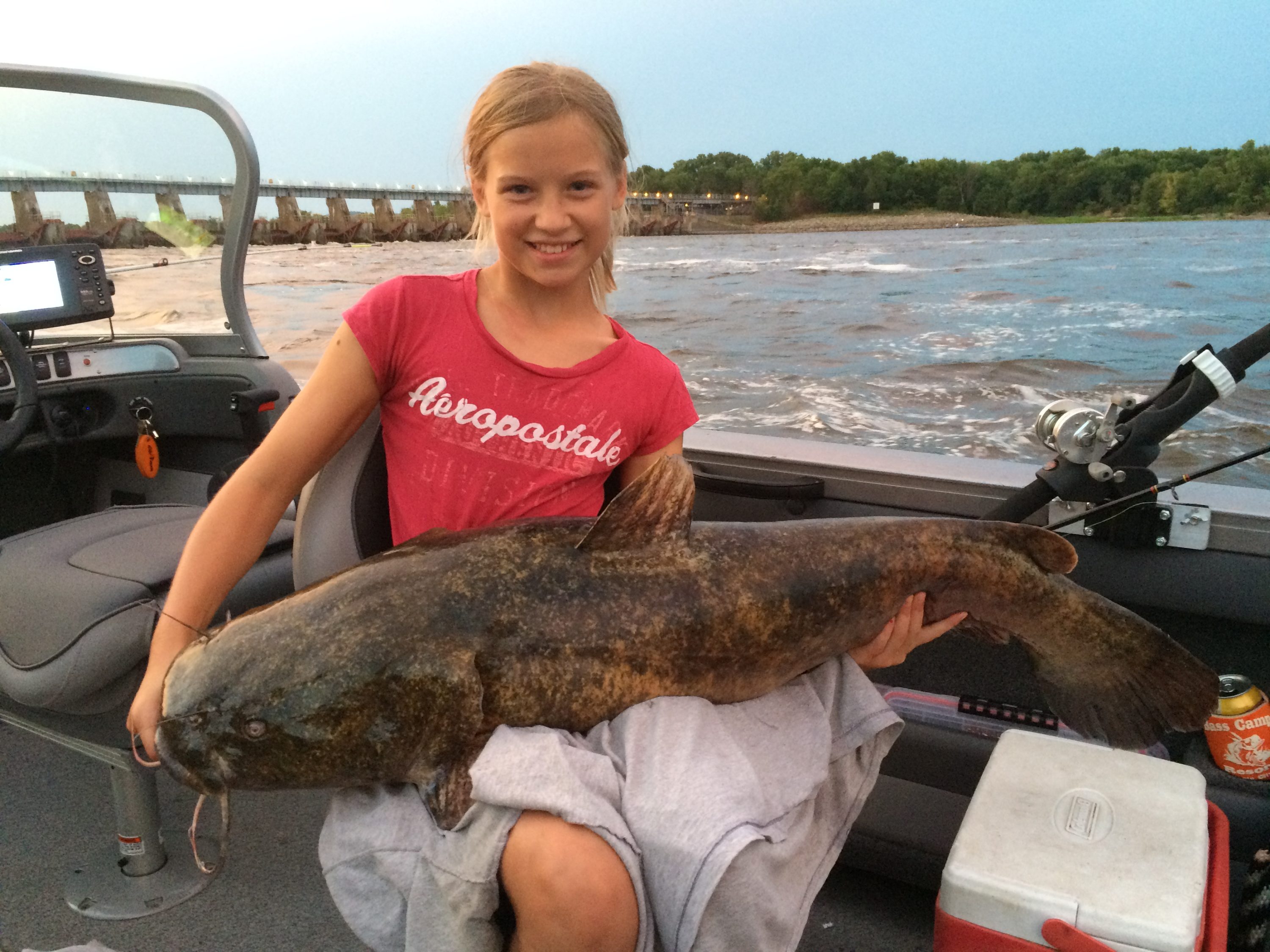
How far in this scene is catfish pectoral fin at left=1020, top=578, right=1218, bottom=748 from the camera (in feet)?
6.27

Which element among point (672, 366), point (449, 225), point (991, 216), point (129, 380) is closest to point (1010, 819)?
point (672, 366)

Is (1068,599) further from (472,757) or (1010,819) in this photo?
(472,757)

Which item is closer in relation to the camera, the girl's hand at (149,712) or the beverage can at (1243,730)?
the girl's hand at (149,712)

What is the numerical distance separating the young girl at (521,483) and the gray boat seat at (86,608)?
1.19ft

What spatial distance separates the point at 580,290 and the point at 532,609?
91cm

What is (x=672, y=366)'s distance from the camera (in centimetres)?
218

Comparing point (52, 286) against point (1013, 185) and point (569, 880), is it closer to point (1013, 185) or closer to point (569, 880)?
point (569, 880)

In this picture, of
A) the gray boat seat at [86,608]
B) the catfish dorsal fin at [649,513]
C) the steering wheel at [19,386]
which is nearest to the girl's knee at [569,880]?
the catfish dorsal fin at [649,513]

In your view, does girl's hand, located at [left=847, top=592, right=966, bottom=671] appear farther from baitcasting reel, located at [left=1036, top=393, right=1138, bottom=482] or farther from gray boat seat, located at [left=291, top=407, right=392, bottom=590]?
gray boat seat, located at [left=291, top=407, right=392, bottom=590]

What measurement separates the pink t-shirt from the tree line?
69 cm

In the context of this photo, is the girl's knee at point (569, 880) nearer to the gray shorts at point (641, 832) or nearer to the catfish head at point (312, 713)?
the gray shorts at point (641, 832)

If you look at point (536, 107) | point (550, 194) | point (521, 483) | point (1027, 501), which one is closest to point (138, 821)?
point (521, 483)

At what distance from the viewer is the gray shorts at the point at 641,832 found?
1.27 meters

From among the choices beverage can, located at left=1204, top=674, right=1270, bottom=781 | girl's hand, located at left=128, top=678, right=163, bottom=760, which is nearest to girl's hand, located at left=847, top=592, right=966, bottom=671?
beverage can, located at left=1204, top=674, right=1270, bottom=781
